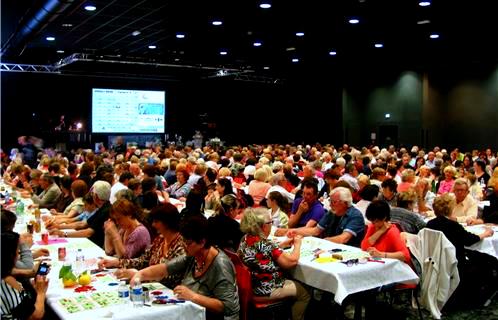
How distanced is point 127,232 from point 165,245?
70 centimetres

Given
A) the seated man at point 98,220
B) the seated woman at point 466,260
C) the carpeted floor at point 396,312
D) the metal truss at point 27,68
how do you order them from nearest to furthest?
1. the carpeted floor at point 396,312
2. the seated woman at point 466,260
3. the seated man at point 98,220
4. the metal truss at point 27,68

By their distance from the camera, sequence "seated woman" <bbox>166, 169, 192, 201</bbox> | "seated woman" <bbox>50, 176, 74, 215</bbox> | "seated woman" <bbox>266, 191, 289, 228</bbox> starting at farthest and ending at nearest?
"seated woman" <bbox>166, 169, 192, 201</bbox> < "seated woman" <bbox>50, 176, 74, 215</bbox> < "seated woman" <bbox>266, 191, 289, 228</bbox>

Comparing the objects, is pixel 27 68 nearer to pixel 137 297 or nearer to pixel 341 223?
pixel 341 223

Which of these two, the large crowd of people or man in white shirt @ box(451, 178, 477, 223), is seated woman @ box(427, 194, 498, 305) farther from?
man in white shirt @ box(451, 178, 477, 223)

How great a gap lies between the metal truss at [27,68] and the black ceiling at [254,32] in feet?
0.88

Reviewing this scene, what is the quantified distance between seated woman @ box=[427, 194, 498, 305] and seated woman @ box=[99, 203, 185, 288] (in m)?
2.60

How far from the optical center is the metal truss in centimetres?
1947

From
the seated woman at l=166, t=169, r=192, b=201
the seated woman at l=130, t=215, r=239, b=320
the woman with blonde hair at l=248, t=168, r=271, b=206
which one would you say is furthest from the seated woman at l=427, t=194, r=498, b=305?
the seated woman at l=166, t=169, r=192, b=201

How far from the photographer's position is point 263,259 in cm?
417

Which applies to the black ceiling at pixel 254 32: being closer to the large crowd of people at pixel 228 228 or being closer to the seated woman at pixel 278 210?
the large crowd of people at pixel 228 228

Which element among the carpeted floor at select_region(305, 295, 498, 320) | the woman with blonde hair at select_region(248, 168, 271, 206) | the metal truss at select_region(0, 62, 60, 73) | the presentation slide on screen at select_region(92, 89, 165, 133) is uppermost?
the metal truss at select_region(0, 62, 60, 73)

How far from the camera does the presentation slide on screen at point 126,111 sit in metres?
22.5

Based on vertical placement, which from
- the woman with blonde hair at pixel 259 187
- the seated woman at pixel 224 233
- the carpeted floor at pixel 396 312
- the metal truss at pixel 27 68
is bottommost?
the carpeted floor at pixel 396 312

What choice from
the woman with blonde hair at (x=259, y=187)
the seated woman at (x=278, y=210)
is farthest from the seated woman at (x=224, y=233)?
the woman with blonde hair at (x=259, y=187)
